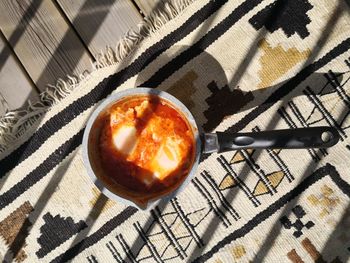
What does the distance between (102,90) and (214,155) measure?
0.82 feet

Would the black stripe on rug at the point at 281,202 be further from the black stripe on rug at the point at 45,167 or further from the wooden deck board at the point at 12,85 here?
the wooden deck board at the point at 12,85

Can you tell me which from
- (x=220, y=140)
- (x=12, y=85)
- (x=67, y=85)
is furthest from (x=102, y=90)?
(x=220, y=140)

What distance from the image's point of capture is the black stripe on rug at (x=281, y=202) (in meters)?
0.95

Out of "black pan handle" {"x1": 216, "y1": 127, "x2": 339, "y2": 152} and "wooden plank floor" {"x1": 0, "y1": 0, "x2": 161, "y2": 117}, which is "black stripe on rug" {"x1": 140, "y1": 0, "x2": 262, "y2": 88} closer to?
"wooden plank floor" {"x1": 0, "y1": 0, "x2": 161, "y2": 117}

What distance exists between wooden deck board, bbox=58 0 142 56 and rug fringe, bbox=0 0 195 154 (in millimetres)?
20

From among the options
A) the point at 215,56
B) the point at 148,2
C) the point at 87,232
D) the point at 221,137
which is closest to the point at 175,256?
the point at 87,232

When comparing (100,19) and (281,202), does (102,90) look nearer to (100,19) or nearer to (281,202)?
(100,19)

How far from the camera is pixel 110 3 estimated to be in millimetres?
993

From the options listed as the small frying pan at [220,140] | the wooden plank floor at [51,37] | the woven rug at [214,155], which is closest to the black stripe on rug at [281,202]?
the woven rug at [214,155]

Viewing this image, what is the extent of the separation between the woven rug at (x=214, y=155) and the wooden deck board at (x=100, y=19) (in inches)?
1.2

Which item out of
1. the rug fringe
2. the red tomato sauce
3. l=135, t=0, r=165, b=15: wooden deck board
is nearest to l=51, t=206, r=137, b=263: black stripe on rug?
the red tomato sauce

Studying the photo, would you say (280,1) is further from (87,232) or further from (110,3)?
(87,232)

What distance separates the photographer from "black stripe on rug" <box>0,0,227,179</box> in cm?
97

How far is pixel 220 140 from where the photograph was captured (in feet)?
2.63
